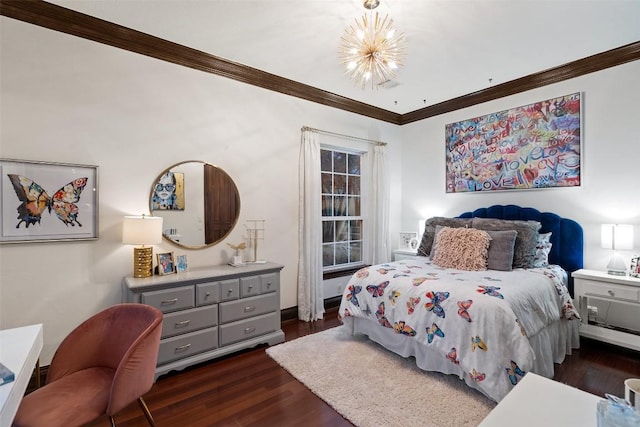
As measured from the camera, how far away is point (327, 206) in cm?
433

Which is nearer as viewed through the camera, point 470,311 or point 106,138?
point 470,311

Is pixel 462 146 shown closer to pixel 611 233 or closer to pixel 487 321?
pixel 611 233

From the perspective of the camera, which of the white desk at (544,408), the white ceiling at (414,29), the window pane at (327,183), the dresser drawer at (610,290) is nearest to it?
the white desk at (544,408)

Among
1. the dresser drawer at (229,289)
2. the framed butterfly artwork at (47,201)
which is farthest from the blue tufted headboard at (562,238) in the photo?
the framed butterfly artwork at (47,201)

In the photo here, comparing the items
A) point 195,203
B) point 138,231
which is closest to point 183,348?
point 138,231

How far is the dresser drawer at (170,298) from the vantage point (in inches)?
95.4

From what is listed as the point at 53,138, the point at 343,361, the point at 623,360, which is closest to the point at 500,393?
the point at 343,361

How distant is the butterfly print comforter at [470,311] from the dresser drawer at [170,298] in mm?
1474

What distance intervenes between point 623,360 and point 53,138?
5142 millimetres

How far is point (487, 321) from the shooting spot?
2.08 meters

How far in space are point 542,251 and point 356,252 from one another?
2.33 meters

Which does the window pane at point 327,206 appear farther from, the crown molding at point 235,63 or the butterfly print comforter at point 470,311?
the butterfly print comforter at point 470,311

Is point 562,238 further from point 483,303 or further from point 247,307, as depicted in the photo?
point 247,307

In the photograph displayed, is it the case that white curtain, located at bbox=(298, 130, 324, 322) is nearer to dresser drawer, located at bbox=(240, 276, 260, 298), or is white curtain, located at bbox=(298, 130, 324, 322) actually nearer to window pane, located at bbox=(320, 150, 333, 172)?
window pane, located at bbox=(320, 150, 333, 172)
